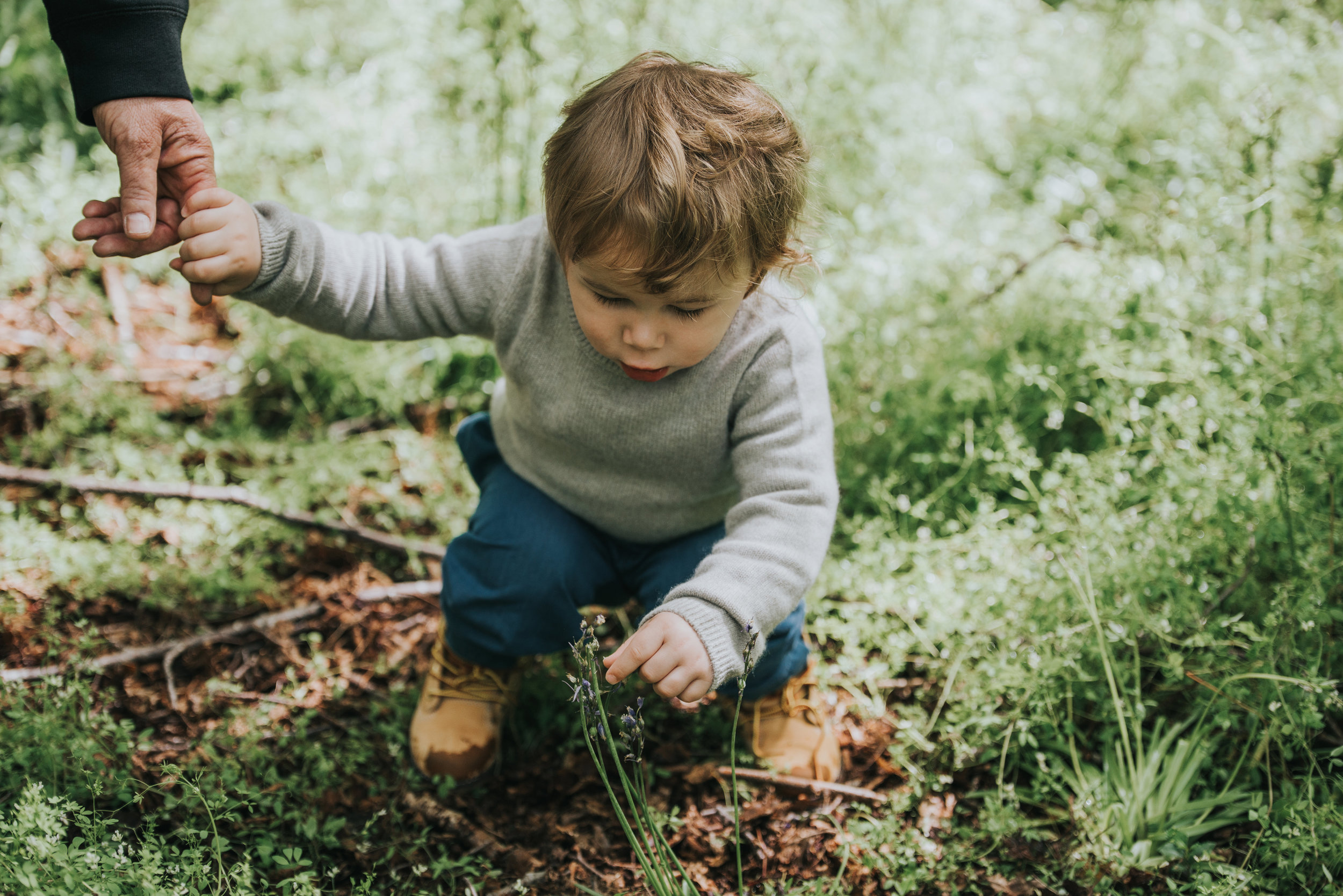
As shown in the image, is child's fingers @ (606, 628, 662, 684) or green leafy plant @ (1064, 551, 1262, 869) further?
green leafy plant @ (1064, 551, 1262, 869)

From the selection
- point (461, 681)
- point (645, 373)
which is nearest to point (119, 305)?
point (461, 681)

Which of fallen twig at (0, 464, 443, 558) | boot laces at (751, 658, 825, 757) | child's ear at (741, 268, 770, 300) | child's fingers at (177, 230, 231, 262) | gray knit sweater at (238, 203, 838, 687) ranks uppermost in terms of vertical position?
child's ear at (741, 268, 770, 300)

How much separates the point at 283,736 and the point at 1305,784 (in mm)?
1956

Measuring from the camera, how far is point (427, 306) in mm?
1850

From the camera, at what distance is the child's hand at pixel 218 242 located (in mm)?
1559

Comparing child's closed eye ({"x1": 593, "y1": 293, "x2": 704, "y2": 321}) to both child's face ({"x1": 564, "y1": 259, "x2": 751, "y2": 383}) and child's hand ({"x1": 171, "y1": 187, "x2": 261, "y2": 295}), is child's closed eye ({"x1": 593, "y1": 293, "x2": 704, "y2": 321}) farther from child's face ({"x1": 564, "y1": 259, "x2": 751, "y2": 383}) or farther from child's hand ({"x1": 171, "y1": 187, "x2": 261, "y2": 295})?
child's hand ({"x1": 171, "y1": 187, "x2": 261, "y2": 295})

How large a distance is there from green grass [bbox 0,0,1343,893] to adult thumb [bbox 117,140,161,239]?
86 centimetres

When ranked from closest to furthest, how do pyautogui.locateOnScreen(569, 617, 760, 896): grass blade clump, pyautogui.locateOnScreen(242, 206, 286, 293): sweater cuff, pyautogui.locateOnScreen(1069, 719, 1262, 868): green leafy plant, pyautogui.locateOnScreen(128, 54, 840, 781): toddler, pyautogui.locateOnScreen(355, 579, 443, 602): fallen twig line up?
pyautogui.locateOnScreen(569, 617, 760, 896): grass blade clump < pyautogui.locateOnScreen(128, 54, 840, 781): toddler < pyautogui.locateOnScreen(242, 206, 286, 293): sweater cuff < pyautogui.locateOnScreen(1069, 719, 1262, 868): green leafy plant < pyautogui.locateOnScreen(355, 579, 443, 602): fallen twig

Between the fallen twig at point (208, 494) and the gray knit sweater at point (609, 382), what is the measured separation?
71 centimetres

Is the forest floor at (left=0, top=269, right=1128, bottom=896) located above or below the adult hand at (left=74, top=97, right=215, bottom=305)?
below

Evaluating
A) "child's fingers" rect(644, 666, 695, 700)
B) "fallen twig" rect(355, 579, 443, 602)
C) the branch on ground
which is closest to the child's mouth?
"child's fingers" rect(644, 666, 695, 700)

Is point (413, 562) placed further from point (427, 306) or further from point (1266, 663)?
point (1266, 663)

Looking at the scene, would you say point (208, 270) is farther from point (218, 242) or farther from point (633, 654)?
point (633, 654)

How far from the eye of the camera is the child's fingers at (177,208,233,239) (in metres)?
1.56
